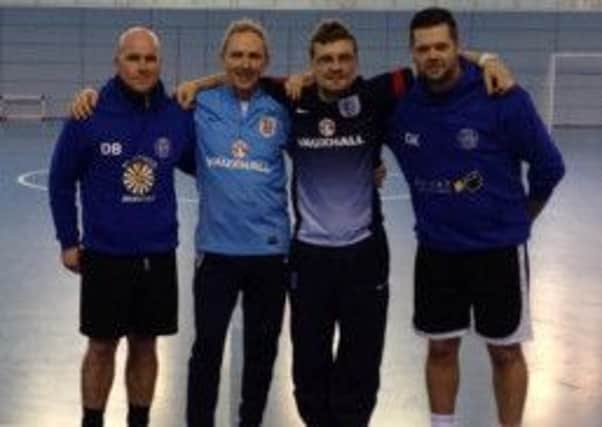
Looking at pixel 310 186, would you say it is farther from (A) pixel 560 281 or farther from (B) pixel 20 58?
(B) pixel 20 58

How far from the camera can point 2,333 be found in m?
6.71

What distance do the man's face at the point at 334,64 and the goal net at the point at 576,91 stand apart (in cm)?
1585

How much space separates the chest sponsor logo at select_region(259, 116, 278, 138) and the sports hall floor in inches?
54.5

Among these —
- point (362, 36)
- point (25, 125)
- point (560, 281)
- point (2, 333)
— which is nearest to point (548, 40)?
point (362, 36)

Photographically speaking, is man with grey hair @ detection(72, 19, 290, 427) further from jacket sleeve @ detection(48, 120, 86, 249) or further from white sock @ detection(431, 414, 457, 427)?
white sock @ detection(431, 414, 457, 427)

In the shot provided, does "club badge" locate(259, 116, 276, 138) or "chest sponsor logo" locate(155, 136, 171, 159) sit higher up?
"club badge" locate(259, 116, 276, 138)

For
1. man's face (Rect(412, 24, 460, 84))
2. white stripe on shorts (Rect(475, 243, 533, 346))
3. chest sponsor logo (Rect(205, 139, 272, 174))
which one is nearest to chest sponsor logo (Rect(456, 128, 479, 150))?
man's face (Rect(412, 24, 460, 84))

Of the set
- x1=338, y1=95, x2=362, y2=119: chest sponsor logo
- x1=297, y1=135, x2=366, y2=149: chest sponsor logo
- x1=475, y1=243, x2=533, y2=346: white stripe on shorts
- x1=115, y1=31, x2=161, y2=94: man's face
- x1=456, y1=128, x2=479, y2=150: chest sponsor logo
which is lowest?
x1=475, y1=243, x2=533, y2=346: white stripe on shorts

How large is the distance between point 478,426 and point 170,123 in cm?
200

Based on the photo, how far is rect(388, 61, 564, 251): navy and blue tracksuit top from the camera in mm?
4375

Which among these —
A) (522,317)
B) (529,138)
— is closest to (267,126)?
(529,138)

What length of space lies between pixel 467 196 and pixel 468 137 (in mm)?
234

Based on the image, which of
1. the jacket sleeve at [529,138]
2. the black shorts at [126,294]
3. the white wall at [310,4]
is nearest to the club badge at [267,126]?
the black shorts at [126,294]

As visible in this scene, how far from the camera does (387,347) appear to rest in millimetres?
6590
